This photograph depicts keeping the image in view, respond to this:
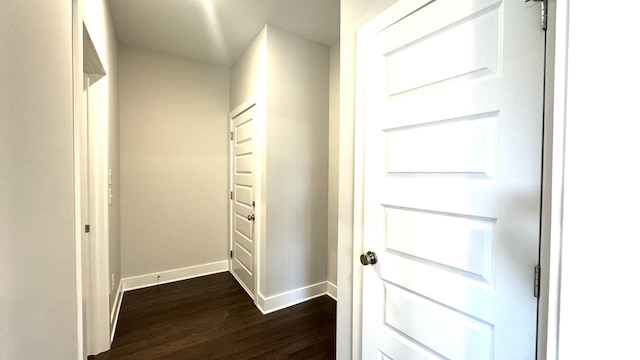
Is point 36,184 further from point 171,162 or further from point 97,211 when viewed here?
point 171,162

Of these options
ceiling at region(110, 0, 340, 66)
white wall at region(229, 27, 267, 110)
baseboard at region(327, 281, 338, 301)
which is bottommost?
baseboard at region(327, 281, 338, 301)

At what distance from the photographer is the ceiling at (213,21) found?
6.88 ft

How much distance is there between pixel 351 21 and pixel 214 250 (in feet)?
9.82

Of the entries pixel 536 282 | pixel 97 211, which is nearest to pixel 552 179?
pixel 536 282

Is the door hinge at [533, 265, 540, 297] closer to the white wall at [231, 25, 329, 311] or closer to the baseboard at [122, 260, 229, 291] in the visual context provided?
the white wall at [231, 25, 329, 311]

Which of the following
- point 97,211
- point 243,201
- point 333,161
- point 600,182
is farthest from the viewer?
point 243,201

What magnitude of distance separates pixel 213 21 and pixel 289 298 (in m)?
2.64

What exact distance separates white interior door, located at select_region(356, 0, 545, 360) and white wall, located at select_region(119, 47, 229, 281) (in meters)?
2.52

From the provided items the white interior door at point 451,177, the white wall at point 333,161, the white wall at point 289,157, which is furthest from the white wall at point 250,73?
the white interior door at point 451,177

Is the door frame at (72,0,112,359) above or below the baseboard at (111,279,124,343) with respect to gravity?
above

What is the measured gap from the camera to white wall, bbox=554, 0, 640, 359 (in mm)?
482

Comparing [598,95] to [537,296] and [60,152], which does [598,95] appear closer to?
[537,296]

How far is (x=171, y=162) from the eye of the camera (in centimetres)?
303

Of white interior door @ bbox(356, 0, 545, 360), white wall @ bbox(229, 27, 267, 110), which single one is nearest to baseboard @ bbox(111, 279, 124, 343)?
white interior door @ bbox(356, 0, 545, 360)
